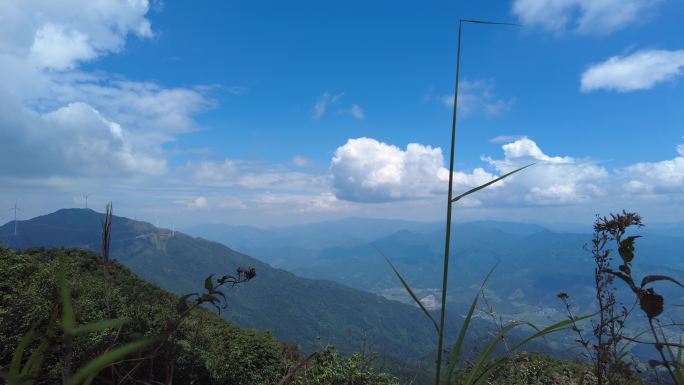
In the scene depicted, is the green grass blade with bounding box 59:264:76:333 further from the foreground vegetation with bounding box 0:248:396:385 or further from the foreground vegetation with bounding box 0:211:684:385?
the foreground vegetation with bounding box 0:248:396:385

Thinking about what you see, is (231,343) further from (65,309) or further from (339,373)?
(65,309)

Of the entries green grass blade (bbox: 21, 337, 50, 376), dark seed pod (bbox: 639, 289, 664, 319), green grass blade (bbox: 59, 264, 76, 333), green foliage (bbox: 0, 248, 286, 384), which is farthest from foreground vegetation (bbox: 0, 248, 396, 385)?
dark seed pod (bbox: 639, 289, 664, 319)

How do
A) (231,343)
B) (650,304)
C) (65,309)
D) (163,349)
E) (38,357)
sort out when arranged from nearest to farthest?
(65,309) < (38,357) < (650,304) < (163,349) < (231,343)

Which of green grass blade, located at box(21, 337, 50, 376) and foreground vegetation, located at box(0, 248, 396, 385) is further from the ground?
green grass blade, located at box(21, 337, 50, 376)

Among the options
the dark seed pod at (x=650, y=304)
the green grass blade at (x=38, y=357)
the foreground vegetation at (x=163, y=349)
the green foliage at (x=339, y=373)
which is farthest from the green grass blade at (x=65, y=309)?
the green foliage at (x=339, y=373)

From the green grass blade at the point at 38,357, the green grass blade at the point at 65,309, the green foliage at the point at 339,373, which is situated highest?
the green grass blade at the point at 65,309

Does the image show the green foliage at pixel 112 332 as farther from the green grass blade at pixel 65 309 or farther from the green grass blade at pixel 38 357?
the green grass blade at pixel 65 309

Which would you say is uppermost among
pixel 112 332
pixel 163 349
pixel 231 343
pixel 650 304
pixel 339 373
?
pixel 650 304

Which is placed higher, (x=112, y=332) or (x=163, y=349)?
(x=163, y=349)

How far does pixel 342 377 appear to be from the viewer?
555 centimetres

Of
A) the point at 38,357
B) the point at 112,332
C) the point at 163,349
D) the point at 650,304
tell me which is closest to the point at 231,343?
the point at 112,332

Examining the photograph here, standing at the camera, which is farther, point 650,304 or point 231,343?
point 231,343

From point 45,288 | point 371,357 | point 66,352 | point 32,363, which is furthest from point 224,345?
point 66,352

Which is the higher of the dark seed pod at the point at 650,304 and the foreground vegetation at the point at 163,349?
the dark seed pod at the point at 650,304
